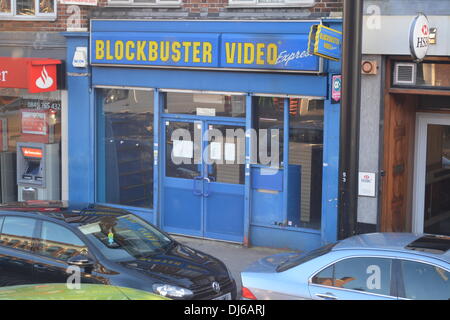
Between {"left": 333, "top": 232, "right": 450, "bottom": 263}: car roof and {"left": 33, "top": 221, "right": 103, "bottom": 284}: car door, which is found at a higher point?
{"left": 333, "top": 232, "right": 450, "bottom": 263}: car roof

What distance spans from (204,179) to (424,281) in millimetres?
6629

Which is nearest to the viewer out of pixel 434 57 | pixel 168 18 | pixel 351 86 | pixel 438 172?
pixel 351 86

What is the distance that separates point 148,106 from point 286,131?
2930 millimetres

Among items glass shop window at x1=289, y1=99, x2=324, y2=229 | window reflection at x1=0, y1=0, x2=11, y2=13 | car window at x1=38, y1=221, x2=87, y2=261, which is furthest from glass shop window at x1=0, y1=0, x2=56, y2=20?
car window at x1=38, y1=221, x2=87, y2=261

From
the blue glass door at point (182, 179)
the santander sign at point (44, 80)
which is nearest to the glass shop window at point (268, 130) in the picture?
the blue glass door at point (182, 179)

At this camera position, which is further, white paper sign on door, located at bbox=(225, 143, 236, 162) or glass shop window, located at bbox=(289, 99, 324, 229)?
white paper sign on door, located at bbox=(225, 143, 236, 162)

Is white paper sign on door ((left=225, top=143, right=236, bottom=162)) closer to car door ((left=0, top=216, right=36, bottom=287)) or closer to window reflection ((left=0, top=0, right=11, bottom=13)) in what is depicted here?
car door ((left=0, top=216, right=36, bottom=287))

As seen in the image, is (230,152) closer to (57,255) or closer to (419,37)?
(419,37)

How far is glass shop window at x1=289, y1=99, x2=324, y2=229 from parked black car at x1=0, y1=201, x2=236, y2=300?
3.33 m

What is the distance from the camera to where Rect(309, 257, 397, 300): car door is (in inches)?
268

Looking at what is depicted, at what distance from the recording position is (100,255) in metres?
8.38

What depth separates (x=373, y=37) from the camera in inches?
433
